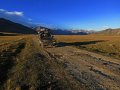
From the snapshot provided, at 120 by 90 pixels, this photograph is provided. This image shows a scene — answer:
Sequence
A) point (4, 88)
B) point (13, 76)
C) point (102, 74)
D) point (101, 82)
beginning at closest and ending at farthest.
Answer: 1. point (4, 88)
2. point (101, 82)
3. point (13, 76)
4. point (102, 74)

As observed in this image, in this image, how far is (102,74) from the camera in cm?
1554

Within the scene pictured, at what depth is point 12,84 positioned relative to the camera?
1229 centimetres

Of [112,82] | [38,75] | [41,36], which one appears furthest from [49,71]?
[41,36]

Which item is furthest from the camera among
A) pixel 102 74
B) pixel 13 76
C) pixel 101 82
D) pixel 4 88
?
pixel 102 74

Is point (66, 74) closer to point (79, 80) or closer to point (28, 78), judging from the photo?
point (79, 80)

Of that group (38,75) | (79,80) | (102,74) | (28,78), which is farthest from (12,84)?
(102,74)

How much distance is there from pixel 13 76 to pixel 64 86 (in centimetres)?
404

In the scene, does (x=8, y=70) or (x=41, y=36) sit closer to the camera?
(x=8, y=70)

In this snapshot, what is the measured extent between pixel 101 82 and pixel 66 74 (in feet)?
9.16

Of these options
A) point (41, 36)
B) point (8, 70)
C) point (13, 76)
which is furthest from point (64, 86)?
point (41, 36)

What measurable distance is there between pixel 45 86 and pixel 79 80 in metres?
2.49

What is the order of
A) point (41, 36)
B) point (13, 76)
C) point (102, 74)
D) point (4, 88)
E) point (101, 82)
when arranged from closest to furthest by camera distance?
1. point (4, 88)
2. point (101, 82)
3. point (13, 76)
4. point (102, 74)
5. point (41, 36)

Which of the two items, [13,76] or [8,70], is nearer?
[13,76]

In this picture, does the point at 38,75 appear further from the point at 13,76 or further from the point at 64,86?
the point at 64,86
